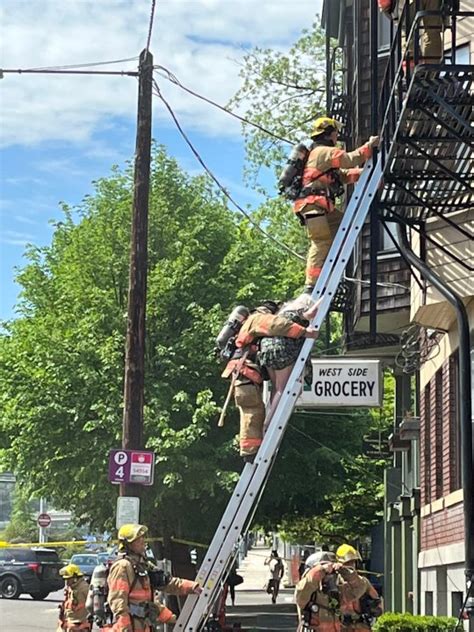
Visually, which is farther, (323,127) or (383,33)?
(383,33)

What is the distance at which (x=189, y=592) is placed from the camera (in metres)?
8.66

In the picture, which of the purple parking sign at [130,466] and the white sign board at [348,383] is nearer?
the purple parking sign at [130,466]

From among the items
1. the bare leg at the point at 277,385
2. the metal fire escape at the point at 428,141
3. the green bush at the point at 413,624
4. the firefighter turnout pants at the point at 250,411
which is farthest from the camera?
the green bush at the point at 413,624

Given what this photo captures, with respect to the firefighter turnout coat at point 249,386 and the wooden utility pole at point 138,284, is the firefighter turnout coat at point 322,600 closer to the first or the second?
the firefighter turnout coat at point 249,386

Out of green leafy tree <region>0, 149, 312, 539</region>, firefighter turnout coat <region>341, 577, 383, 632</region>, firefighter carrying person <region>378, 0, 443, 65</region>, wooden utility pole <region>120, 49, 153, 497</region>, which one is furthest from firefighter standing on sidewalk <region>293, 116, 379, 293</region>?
green leafy tree <region>0, 149, 312, 539</region>

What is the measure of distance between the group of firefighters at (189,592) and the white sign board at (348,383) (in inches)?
154

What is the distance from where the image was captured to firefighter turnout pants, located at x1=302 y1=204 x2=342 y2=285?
8570 millimetres

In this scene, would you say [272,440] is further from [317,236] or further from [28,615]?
[28,615]

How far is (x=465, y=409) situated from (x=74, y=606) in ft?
23.3

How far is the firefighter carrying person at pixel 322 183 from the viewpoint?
847 centimetres

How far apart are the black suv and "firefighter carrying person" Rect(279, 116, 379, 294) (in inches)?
993

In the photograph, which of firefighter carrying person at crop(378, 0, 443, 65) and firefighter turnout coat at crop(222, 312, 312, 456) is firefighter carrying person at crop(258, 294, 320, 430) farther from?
firefighter carrying person at crop(378, 0, 443, 65)

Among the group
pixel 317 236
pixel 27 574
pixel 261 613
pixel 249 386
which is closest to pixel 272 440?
pixel 249 386

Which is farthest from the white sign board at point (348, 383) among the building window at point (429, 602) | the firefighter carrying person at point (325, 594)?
the firefighter carrying person at point (325, 594)
